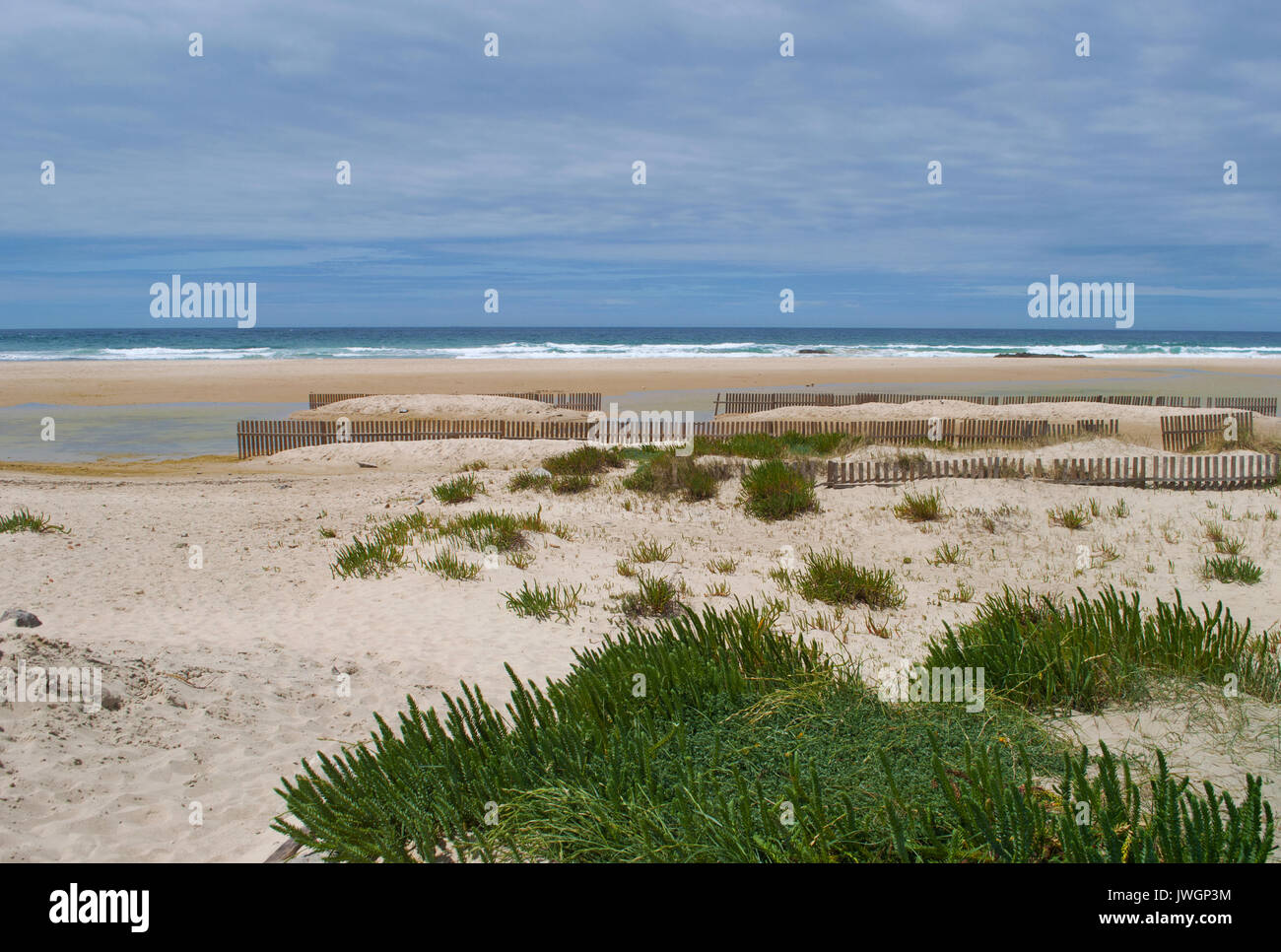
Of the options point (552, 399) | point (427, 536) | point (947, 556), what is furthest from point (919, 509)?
point (552, 399)

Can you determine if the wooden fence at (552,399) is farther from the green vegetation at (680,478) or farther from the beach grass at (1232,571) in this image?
the beach grass at (1232,571)

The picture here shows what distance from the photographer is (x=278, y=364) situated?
2080 inches

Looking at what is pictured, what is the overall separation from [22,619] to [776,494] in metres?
8.83

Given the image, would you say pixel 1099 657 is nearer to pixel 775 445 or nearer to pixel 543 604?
pixel 543 604

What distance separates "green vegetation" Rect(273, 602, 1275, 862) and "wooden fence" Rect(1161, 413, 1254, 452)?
16.6 meters

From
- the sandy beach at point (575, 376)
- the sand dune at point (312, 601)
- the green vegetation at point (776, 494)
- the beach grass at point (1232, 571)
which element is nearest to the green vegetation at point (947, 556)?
the sand dune at point (312, 601)

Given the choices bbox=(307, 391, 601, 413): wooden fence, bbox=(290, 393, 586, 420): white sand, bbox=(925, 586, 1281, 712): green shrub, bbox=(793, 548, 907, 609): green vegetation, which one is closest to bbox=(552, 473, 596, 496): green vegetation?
bbox=(793, 548, 907, 609): green vegetation

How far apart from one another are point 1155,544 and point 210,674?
10003mm

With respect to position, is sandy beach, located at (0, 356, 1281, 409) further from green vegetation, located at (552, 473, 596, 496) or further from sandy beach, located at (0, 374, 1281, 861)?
sandy beach, located at (0, 374, 1281, 861)

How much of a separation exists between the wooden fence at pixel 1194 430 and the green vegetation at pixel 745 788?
1657cm

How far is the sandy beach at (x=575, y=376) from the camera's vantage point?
36750mm

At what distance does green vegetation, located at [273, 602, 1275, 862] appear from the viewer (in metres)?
2.95

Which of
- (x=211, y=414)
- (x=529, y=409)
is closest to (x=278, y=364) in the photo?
(x=211, y=414)
